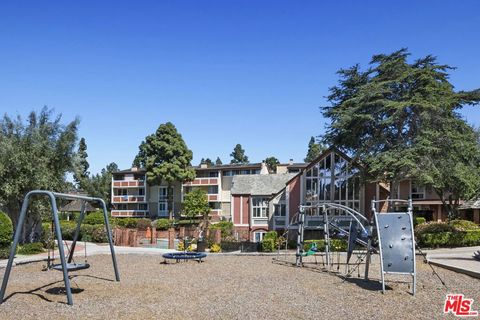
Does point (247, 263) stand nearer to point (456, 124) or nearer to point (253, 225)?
point (456, 124)

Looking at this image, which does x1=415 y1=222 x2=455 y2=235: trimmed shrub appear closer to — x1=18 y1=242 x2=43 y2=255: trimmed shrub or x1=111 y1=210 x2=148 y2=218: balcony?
x1=18 y1=242 x2=43 y2=255: trimmed shrub

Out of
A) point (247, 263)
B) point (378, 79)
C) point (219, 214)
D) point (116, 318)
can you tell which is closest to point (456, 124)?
point (378, 79)

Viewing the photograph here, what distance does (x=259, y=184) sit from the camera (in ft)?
165

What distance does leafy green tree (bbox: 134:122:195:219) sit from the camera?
6297 centimetres

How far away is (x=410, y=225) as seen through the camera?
42.7 ft

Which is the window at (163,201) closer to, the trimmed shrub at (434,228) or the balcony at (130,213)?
the balcony at (130,213)

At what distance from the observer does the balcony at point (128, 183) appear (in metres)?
69.9

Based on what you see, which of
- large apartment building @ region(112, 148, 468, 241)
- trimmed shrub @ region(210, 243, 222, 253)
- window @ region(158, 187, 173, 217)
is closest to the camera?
trimmed shrub @ region(210, 243, 222, 253)

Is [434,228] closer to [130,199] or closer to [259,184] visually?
[259,184]

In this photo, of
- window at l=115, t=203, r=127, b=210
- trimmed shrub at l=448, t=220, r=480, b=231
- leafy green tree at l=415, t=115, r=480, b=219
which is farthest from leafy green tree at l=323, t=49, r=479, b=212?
window at l=115, t=203, r=127, b=210

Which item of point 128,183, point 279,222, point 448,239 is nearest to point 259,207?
point 279,222

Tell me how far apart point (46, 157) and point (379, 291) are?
2048 centimetres

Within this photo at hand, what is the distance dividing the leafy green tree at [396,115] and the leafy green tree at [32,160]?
18309 millimetres

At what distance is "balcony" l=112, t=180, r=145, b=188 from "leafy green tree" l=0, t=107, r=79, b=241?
40839mm
